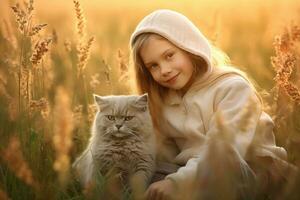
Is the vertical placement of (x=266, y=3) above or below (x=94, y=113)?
above

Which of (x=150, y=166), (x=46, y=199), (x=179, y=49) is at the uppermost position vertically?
(x=179, y=49)

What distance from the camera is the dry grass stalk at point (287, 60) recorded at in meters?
2.36

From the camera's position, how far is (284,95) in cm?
275

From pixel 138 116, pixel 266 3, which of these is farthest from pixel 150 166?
pixel 266 3

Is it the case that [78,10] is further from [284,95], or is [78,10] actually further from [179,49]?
[284,95]

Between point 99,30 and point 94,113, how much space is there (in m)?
2.43

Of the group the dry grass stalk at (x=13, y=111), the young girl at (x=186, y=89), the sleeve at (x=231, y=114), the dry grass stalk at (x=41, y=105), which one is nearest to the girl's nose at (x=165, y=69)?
the young girl at (x=186, y=89)

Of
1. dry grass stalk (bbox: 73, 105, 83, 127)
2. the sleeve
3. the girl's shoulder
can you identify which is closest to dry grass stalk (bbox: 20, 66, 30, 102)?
dry grass stalk (bbox: 73, 105, 83, 127)

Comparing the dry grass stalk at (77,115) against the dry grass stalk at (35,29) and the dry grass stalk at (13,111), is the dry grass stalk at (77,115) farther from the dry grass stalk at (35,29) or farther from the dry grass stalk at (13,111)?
the dry grass stalk at (35,29)

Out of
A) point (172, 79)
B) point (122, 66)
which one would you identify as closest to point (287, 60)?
point (172, 79)

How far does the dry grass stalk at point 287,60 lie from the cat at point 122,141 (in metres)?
0.69

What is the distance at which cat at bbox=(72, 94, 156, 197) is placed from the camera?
2.73 metres

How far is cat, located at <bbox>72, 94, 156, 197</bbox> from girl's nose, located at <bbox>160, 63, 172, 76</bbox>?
0.49 ft

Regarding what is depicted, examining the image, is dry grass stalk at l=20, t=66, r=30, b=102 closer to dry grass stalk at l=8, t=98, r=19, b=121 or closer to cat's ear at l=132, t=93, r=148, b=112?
dry grass stalk at l=8, t=98, r=19, b=121
